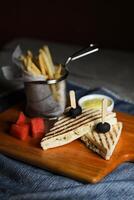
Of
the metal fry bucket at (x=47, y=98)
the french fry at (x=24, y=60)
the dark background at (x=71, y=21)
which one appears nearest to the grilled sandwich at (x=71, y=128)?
the metal fry bucket at (x=47, y=98)

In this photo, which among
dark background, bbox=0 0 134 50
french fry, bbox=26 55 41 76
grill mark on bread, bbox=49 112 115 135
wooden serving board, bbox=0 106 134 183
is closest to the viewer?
wooden serving board, bbox=0 106 134 183

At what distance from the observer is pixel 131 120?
1.11m

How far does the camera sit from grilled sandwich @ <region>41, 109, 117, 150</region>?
37.2 inches

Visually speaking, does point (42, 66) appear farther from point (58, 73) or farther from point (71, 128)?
point (71, 128)

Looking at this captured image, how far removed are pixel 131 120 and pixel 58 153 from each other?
0.28 metres

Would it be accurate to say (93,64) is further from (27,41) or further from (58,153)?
(58,153)

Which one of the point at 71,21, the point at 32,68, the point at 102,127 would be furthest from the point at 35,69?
the point at 71,21

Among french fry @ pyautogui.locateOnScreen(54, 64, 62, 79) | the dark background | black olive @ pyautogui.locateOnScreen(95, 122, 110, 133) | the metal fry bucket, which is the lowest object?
the dark background

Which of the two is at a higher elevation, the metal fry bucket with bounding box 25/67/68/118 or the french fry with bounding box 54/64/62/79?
the french fry with bounding box 54/64/62/79

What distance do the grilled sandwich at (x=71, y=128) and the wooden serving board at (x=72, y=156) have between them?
2cm

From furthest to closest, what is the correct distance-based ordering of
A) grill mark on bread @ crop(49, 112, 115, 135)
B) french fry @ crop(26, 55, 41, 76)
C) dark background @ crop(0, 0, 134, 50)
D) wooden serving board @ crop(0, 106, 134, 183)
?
1. dark background @ crop(0, 0, 134, 50)
2. french fry @ crop(26, 55, 41, 76)
3. grill mark on bread @ crop(49, 112, 115, 135)
4. wooden serving board @ crop(0, 106, 134, 183)

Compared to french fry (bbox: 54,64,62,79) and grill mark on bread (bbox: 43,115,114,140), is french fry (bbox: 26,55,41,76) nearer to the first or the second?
french fry (bbox: 54,64,62,79)

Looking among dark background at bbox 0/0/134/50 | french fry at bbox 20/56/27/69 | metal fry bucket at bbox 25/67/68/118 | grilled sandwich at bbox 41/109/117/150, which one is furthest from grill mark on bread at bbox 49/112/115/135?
dark background at bbox 0/0/134/50

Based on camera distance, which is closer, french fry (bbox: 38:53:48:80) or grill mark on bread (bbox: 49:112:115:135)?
grill mark on bread (bbox: 49:112:115:135)
